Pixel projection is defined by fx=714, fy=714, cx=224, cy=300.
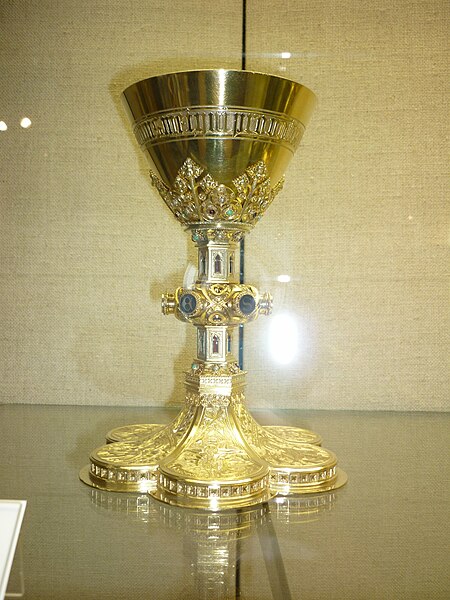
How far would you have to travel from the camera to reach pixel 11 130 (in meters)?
1.11

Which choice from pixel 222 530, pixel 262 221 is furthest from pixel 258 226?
pixel 222 530

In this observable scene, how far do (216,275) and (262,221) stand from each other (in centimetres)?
39

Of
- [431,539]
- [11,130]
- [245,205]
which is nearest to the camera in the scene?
[431,539]

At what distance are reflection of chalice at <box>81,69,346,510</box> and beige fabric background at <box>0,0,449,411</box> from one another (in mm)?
352

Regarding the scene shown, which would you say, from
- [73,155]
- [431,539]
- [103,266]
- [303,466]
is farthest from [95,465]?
[73,155]

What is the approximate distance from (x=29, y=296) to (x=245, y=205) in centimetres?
53

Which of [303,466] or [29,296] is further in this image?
[29,296]

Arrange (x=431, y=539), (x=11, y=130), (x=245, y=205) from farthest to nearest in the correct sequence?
(x=11, y=130) → (x=245, y=205) → (x=431, y=539)

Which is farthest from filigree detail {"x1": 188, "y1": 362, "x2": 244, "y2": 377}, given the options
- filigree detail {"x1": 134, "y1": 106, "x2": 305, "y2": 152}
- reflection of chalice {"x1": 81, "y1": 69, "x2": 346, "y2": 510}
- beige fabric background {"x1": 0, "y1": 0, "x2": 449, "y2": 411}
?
beige fabric background {"x1": 0, "y1": 0, "x2": 449, "y2": 411}

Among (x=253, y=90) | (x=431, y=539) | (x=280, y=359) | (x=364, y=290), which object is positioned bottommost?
(x=431, y=539)

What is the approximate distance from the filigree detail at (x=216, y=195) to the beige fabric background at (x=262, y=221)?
390mm

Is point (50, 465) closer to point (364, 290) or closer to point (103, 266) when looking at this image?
point (103, 266)

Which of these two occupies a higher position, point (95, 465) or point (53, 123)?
point (53, 123)

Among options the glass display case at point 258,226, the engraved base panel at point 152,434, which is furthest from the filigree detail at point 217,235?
the glass display case at point 258,226
